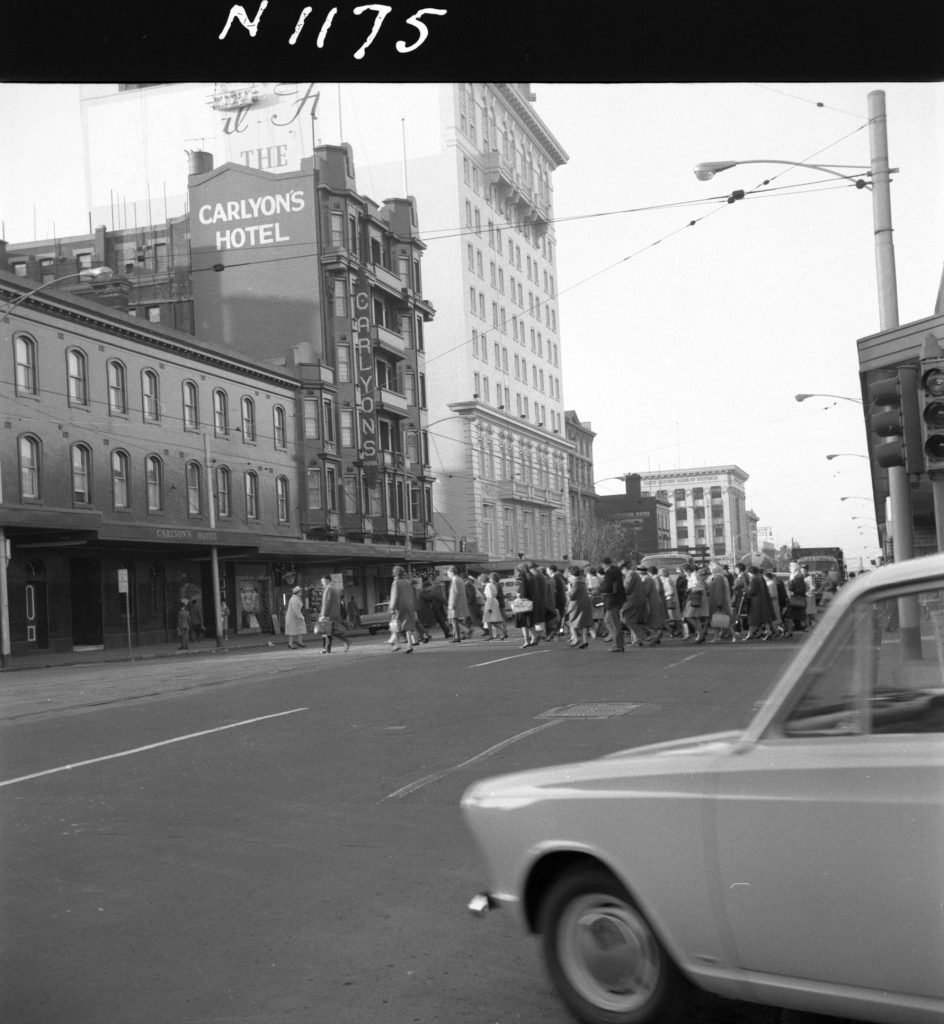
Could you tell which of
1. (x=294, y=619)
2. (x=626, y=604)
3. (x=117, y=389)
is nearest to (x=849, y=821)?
(x=626, y=604)

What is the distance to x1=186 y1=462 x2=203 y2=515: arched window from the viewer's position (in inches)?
1566

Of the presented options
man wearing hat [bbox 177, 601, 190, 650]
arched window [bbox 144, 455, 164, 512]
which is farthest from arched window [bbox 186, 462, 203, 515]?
man wearing hat [bbox 177, 601, 190, 650]

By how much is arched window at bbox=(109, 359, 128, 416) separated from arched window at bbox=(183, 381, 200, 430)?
265 cm

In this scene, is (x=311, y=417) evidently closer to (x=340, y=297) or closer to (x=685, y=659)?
(x=340, y=297)

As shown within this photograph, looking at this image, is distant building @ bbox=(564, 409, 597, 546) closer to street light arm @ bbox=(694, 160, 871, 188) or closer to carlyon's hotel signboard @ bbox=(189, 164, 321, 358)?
street light arm @ bbox=(694, 160, 871, 188)

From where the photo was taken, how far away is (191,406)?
39.8m

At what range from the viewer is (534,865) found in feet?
12.4

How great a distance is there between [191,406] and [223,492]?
366 cm

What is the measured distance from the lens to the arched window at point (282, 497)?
45656 millimetres

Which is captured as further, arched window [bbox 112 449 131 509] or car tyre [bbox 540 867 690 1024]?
arched window [bbox 112 449 131 509]

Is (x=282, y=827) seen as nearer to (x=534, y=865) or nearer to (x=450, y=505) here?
(x=534, y=865)

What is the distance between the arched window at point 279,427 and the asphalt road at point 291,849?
108ft
